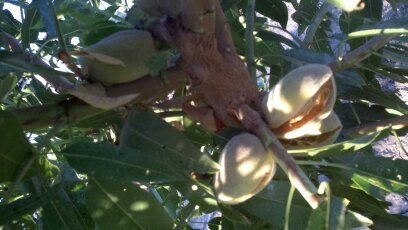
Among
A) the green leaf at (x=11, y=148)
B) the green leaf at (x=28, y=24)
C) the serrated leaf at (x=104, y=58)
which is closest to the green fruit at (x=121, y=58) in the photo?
the serrated leaf at (x=104, y=58)

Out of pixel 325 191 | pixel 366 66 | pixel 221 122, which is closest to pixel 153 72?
pixel 221 122

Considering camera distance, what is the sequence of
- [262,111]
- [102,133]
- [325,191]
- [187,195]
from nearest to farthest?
[325,191], [262,111], [187,195], [102,133]

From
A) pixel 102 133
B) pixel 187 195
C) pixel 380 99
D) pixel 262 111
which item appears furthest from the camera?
pixel 102 133

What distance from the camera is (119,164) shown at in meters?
0.63

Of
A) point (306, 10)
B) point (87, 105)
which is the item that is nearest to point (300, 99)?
point (87, 105)

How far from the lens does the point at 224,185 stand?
0.65 meters

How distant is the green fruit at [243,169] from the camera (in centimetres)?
63

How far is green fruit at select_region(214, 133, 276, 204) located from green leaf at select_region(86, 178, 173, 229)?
107mm

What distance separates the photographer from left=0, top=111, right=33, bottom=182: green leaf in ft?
1.97

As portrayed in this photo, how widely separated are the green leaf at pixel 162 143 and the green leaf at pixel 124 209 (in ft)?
0.24

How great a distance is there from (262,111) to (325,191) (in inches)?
6.4

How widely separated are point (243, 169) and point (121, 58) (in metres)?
0.22

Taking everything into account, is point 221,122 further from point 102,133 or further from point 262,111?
point 102,133

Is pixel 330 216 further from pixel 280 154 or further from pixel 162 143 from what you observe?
pixel 162 143
